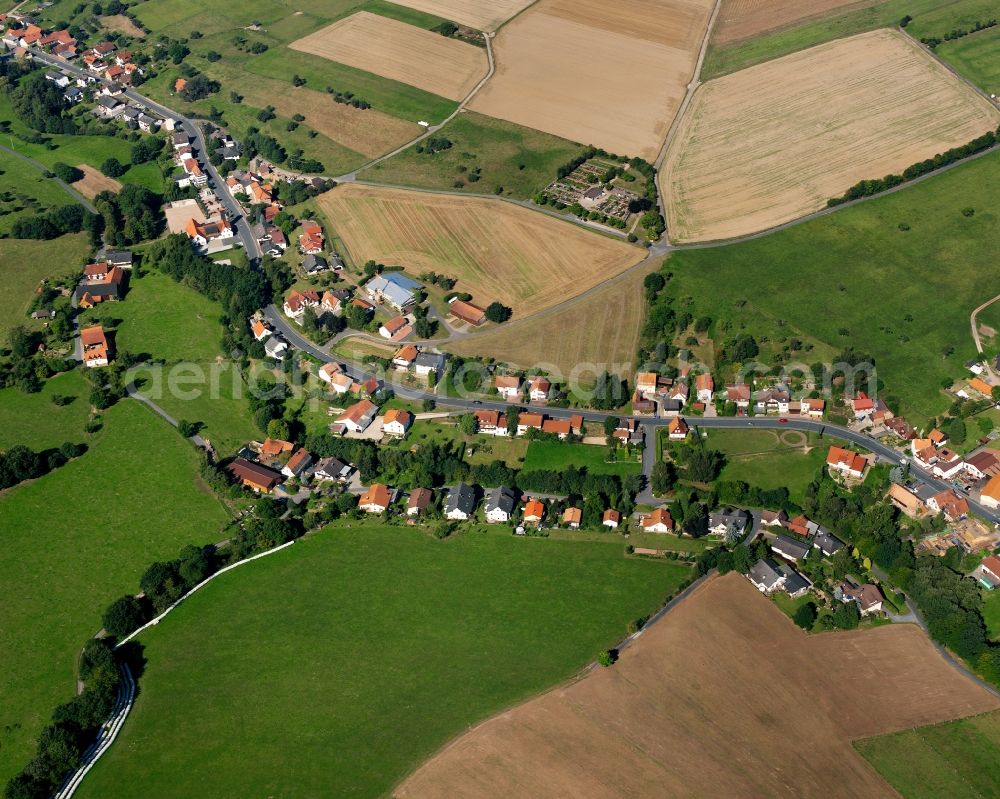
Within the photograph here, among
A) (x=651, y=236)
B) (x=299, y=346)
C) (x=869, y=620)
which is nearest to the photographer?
(x=869, y=620)

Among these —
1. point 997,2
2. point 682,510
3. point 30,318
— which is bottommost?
point 30,318

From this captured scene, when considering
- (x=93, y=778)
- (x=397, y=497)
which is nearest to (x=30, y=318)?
(x=397, y=497)

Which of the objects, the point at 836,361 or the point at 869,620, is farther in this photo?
the point at 836,361

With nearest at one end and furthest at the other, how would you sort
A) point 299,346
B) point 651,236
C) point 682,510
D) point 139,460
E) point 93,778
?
point 93,778
point 682,510
point 139,460
point 299,346
point 651,236

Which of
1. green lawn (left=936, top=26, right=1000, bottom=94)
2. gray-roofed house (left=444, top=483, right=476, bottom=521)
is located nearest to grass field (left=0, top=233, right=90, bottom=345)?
gray-roofed house (left=444, top=483, right=476, bottom=521)

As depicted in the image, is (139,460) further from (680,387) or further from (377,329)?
(680,387)

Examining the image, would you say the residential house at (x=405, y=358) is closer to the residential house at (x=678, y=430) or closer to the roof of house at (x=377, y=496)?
the roof of house at (x=377, y=496)

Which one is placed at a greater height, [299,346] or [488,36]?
[488,36]

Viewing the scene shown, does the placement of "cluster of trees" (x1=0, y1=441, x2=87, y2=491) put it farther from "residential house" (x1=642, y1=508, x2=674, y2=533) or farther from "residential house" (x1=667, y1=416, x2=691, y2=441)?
"residential house" (x1=667, y1=416, x2=691, y2=441)
